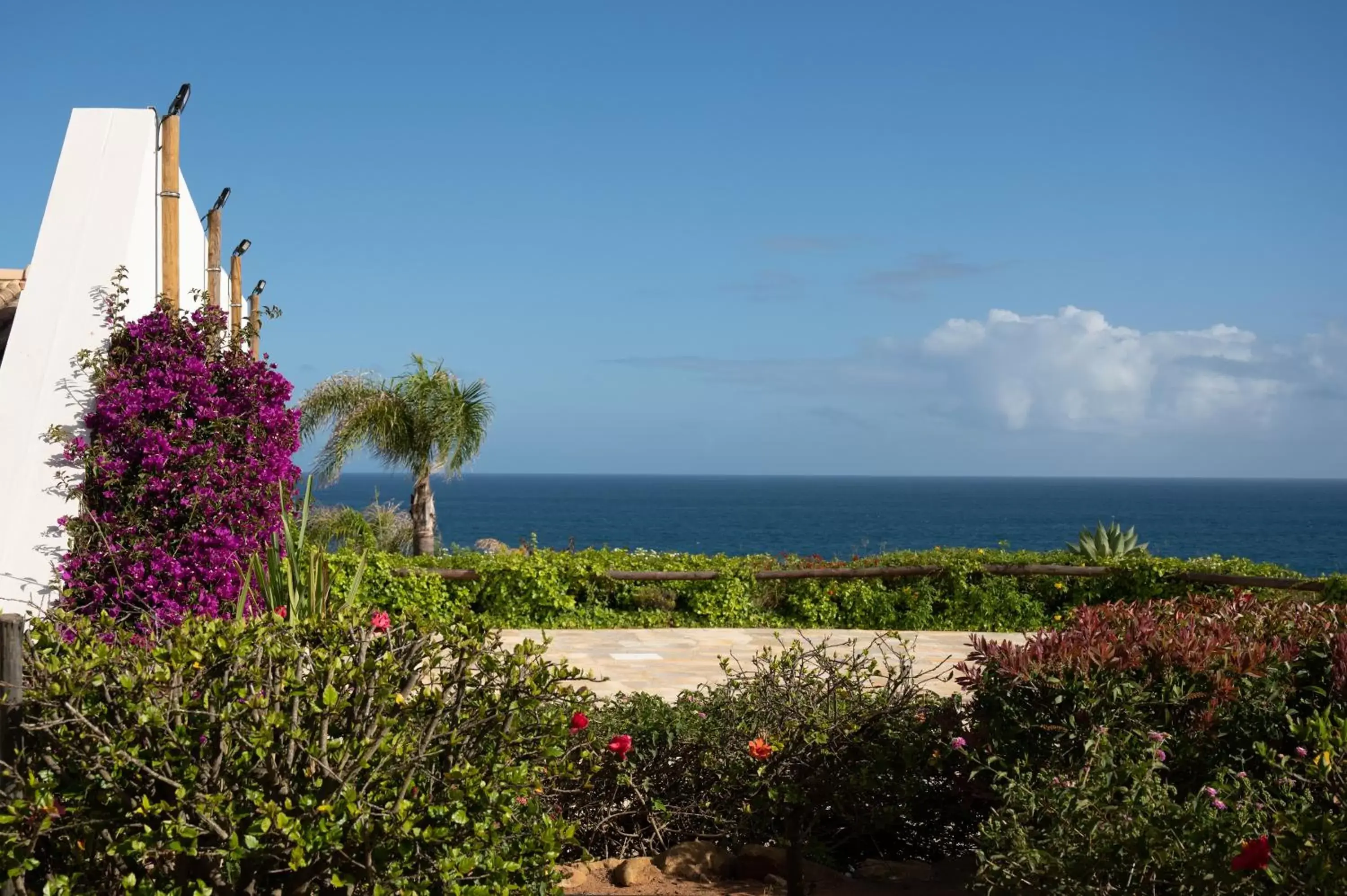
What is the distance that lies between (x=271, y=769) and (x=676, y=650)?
7402 mm

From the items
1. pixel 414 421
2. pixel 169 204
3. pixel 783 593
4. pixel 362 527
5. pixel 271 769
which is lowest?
pixel 783 593

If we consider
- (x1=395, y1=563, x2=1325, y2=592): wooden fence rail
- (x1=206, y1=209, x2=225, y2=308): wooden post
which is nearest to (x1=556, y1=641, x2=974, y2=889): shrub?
(x1=206, y1=209, x2=225, y2=308): wooden post

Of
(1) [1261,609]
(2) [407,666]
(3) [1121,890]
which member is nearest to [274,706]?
(2) [407,666]

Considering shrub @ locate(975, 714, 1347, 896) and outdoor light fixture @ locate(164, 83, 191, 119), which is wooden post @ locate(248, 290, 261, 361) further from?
shrub @ locate(975, 714, 1347, 896)

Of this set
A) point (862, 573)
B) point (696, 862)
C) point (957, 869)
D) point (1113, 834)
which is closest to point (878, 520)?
point (862, 573)

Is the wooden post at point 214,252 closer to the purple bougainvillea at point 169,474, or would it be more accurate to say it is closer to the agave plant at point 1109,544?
the purple bougainvillea at point 169,474

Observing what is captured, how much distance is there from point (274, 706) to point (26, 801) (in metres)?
0.60

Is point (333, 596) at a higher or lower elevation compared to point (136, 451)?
lower

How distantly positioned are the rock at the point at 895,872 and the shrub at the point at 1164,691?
0.56 metres

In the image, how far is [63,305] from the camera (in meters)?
6.52

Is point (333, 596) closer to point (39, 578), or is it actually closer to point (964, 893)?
point (39, 578)

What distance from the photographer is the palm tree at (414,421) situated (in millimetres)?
17078

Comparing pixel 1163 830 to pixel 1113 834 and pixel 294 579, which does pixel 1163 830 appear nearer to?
pixel 1113 834

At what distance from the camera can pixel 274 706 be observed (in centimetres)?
266
